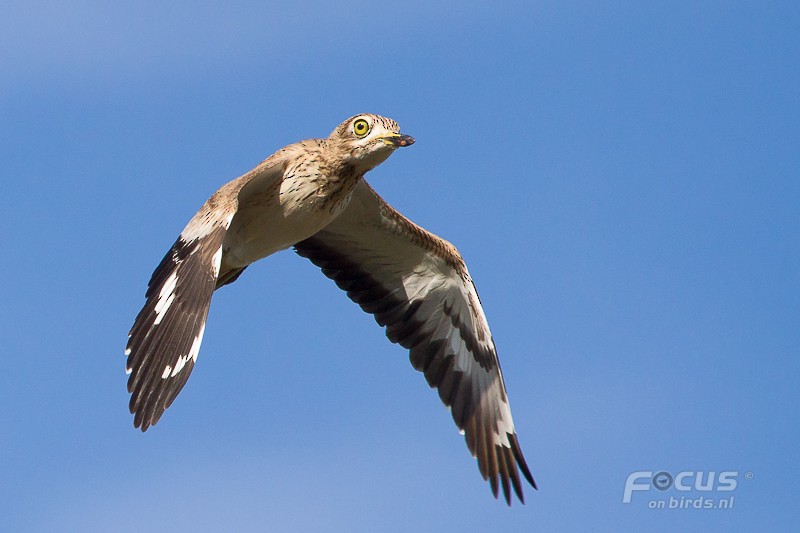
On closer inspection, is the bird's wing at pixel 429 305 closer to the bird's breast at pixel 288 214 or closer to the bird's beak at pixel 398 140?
the bird's breast at pixel 288 214

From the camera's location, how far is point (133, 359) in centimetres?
1214

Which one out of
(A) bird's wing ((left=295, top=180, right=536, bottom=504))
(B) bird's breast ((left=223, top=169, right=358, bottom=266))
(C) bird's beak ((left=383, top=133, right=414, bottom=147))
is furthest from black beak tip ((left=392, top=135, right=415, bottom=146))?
(A) bird's wing ((left=295, top=180, right=536, bottom=504))

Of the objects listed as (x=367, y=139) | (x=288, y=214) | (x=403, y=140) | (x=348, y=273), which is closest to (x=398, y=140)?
(x=403, y=140)

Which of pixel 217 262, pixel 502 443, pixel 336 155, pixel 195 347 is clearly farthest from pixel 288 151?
pixel 502 443

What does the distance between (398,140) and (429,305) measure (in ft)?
10.3

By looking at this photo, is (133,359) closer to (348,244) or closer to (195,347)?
(195,347)

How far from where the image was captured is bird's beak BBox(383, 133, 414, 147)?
13289mm

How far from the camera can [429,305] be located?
52.8 ft

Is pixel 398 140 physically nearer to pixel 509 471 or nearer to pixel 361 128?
pixel 361 128

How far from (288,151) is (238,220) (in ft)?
2.80

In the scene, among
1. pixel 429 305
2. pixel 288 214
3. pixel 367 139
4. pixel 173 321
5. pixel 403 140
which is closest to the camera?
pixel 173 321

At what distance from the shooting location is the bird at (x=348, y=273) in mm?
12203

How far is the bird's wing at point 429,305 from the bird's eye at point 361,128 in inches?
64.9

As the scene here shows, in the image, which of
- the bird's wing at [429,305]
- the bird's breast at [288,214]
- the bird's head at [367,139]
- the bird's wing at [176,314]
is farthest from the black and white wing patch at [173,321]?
the bird's wing at [429,305]
